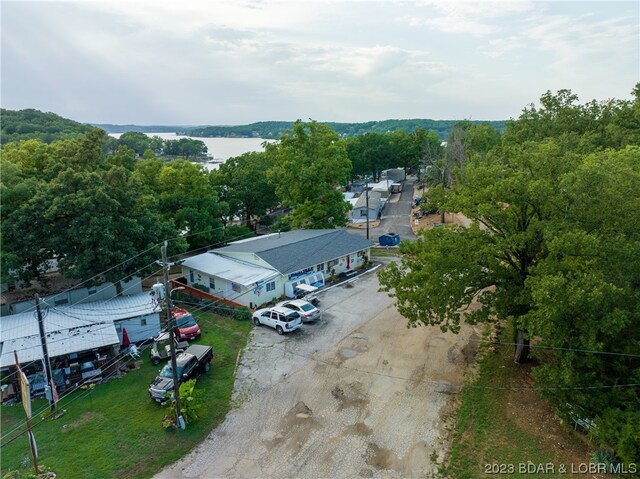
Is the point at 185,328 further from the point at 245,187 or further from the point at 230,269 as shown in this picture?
the point at 245,187

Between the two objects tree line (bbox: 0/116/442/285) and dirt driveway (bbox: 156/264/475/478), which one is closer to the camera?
dirt driveway (bbox: 156/264/475/478)

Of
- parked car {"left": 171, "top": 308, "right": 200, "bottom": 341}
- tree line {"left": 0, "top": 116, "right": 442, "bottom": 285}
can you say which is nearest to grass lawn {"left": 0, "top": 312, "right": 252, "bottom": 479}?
parked car {"left": 171, "top": 308, "right": 200, "bottom": 341}

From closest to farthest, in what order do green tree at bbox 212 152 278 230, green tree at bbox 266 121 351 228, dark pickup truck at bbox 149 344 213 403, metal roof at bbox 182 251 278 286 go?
dark pickup truck at bbox 149 344 213 403, metal roof at bbox 182 251 278 286, green tree at bbox 266 121 351 228, green tree at bbox 212 152 278 230

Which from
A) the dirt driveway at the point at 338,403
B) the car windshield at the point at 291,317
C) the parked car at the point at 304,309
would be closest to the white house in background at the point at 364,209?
the dirt driveway at the point at 338,403

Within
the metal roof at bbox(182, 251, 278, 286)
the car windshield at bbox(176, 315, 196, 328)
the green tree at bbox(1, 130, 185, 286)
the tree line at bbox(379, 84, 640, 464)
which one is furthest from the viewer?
the metal roof at bbox(182, 251, 278, 286)

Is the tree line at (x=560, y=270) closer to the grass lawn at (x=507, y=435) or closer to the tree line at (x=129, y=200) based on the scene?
the grass lawn at (x=507, y=435)

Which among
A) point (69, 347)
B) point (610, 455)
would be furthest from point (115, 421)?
point (610, 455)

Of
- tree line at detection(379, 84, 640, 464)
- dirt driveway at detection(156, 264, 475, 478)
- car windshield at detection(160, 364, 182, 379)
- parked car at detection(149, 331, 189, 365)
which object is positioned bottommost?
dirt driveway at detection(156, 264, 475, 478)

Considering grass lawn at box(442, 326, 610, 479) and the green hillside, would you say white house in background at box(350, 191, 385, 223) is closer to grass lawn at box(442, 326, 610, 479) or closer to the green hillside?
grass lawn at box(442, 326, 610, 479)
